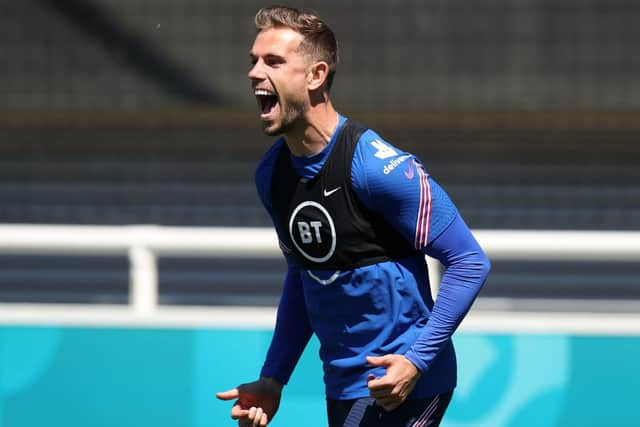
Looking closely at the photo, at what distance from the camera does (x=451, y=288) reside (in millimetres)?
2988

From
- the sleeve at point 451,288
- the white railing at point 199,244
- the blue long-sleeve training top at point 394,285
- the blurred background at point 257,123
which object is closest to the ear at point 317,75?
the blue long-sleeve training top at point 394,285

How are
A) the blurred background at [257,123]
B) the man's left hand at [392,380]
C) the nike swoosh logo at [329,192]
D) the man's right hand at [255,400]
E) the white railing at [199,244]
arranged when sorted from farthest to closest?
the blurred background at [257,123], the white railing at [199,244], the man's right hand at [255,400], the nike swoosh logo at [329,192], the man's left hand at [392,380]

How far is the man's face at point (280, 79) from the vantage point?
3.03 m

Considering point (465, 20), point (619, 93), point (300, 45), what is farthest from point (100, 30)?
point (300, 45)

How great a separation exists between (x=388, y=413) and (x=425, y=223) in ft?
1.67

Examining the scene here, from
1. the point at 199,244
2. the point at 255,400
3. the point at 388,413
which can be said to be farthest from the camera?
the point at 199,244

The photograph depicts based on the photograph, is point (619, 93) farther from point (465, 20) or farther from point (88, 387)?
point (88, 387)

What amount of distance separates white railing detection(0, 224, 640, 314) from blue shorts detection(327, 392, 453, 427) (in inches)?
64.1

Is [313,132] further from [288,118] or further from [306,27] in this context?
[306,27]

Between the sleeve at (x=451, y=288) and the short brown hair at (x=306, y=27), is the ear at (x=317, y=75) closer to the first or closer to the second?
the short brown hair at (x=306, y=27)

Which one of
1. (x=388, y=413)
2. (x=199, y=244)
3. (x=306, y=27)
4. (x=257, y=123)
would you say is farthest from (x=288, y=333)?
(x=257, y=123)

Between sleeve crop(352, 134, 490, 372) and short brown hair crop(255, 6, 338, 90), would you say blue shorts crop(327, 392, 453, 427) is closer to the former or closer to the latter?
sleeve crop(352, 134, 490, 372)

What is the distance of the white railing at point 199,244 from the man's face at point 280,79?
68.0 inches

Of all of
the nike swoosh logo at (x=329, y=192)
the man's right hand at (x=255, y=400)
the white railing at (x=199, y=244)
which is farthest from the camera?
the white railing at (x=199, y=244)
